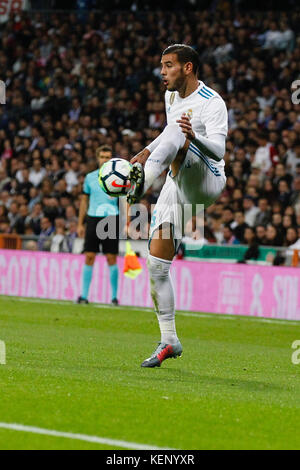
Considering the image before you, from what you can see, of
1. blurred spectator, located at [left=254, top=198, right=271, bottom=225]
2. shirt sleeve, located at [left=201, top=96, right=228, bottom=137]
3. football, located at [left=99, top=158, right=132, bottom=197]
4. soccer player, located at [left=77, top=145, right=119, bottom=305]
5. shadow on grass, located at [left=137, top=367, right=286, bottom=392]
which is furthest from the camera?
blurred spectator, located at [left=254, top=198, right=271, bottom=225]

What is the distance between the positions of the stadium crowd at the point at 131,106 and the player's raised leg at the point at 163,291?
8.29 metres

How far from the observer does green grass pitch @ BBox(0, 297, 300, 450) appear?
4.97 meters

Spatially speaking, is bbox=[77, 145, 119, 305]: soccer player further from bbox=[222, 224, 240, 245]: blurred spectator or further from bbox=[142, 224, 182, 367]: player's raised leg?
bbox=[142, 224, 182, 367]: player's raised leg

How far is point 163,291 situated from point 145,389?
1.43 meters

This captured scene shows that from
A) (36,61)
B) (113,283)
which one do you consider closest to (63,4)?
(36,61)

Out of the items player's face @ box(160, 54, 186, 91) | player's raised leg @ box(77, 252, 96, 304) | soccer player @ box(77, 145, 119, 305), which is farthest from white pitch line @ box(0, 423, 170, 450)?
player's raised leg @ box(77, 252, 96, 304)

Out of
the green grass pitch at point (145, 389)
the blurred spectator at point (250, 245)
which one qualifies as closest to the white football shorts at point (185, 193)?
the green grass pitch at point (145, 389)

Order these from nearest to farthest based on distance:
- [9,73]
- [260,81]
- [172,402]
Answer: [172,402], [260,81], [9,73]

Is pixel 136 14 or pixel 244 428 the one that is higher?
pixel 136 14

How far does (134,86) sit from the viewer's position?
79.4ft

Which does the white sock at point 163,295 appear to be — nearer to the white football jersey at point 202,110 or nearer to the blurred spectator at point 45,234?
the white football jersey at point 202,110

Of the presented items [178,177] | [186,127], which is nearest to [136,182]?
[186,127]
